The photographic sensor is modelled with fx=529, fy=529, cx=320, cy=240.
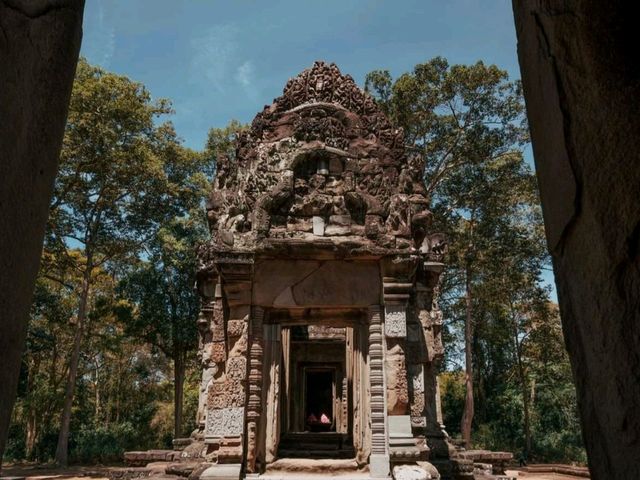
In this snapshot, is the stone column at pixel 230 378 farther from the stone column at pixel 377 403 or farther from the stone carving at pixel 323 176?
the stone column at pixel 377 403

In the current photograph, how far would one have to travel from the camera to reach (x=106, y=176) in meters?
18.5

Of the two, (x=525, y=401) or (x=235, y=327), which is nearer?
(x=235, y=327)

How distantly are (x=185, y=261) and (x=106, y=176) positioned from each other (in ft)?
14.9

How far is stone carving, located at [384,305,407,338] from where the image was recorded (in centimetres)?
687

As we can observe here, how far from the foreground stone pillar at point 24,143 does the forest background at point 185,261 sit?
1550cm

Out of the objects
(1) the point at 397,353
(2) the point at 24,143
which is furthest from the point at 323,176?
(2) the point at 24,143

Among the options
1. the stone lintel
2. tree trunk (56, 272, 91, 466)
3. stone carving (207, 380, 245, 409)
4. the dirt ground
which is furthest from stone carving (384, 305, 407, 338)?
tree trunk (56, 272, 91, 466)

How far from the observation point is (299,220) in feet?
23.9

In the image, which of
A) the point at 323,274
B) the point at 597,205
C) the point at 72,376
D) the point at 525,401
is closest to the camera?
the point at 597,205

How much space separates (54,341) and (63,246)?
19.8 feet

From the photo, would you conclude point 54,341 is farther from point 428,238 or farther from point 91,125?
point 428,238

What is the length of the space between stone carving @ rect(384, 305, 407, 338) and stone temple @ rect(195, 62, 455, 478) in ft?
0.04

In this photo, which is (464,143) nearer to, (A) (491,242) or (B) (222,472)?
(A) (491,242)

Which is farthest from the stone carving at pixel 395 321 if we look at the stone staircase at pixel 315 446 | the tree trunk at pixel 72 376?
the tree trunk at pixel 72 376
